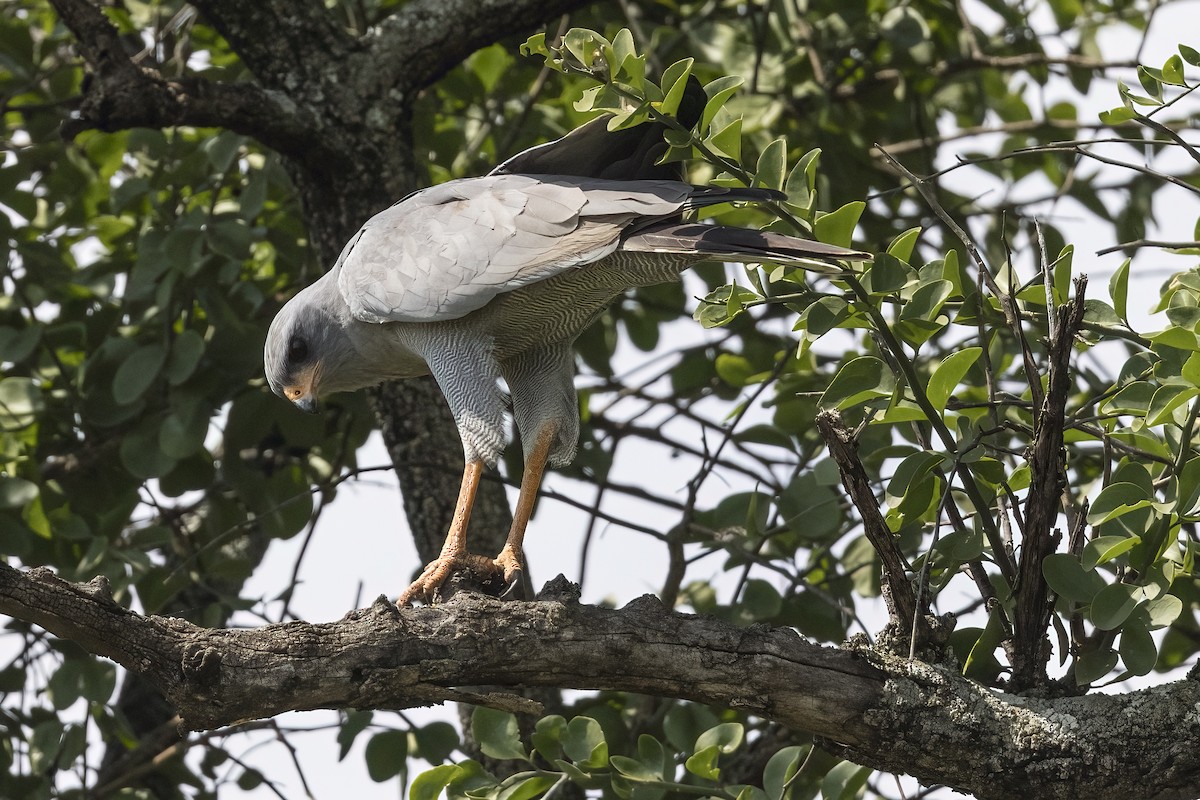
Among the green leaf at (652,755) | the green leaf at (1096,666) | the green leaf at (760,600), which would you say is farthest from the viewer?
the green leaf at (760,600)

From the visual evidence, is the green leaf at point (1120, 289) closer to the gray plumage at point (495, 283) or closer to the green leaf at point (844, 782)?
the gray plumage at point (495, 283)

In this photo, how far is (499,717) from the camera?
11.5 feet

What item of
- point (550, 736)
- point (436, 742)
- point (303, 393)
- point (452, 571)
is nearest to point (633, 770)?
point (550, 736)

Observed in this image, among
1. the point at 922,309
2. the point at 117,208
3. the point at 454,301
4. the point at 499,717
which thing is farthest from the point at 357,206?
the point at 922,309

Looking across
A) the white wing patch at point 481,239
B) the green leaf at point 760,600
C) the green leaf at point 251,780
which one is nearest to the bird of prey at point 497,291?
the white wing patch at point 481,239

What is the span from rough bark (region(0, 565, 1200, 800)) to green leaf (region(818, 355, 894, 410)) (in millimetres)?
607

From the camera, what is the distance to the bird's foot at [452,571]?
3.51 metres

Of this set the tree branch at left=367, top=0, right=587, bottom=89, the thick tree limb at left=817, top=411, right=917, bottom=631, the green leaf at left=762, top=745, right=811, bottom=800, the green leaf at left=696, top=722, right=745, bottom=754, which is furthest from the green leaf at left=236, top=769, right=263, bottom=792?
the thick tree limb at left=817, top=411, right=917, bottom=631

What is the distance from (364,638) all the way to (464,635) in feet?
0.76

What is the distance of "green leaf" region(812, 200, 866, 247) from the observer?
3.04 m

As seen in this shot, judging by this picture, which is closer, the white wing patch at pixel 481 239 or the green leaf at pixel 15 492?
the white wing patch at pixel 481 239

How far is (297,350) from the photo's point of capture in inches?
165

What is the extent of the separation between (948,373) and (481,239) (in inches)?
56.4

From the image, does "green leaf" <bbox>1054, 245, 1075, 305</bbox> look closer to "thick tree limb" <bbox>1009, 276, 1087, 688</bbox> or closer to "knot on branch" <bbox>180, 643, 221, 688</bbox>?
"thick tree limb" <bbox>1009, 276, 1087, 688</bbox>
